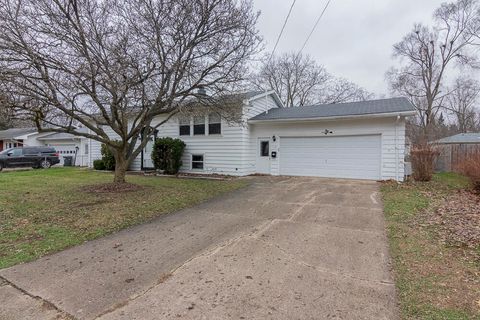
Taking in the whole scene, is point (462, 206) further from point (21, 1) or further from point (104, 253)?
point (21, 1)

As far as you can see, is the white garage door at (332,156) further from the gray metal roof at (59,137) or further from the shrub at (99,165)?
the gray metal roof at (59,137)

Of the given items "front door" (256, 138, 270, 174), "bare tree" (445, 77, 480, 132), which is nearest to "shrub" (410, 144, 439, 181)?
"front door" (256, 138, 270, 174)

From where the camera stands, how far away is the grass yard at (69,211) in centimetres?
480

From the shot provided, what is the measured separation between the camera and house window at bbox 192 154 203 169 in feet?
48.8

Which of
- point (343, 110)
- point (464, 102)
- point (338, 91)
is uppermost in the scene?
point (338, 91)

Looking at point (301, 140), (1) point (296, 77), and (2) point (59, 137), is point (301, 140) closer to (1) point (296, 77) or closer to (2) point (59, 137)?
(1) point (296, 77)

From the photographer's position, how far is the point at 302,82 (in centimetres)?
2964

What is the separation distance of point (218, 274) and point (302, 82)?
28.3 metres

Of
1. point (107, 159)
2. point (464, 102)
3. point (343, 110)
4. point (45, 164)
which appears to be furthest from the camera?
point (464, 102)

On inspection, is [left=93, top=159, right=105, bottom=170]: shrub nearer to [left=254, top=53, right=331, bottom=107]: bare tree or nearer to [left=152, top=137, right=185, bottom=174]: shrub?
[left=152, top=137, right=185, bottom=174]: shrub

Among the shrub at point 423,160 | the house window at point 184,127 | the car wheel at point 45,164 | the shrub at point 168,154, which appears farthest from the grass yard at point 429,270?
the car wheel at point 45,164

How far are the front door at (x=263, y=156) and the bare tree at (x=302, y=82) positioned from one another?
16233mm

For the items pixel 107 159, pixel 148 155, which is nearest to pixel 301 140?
pixel 148 155

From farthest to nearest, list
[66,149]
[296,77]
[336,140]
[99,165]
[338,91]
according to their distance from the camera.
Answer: [338,91] < [296,77] < [66,149] < [99,165] < [336,140]
